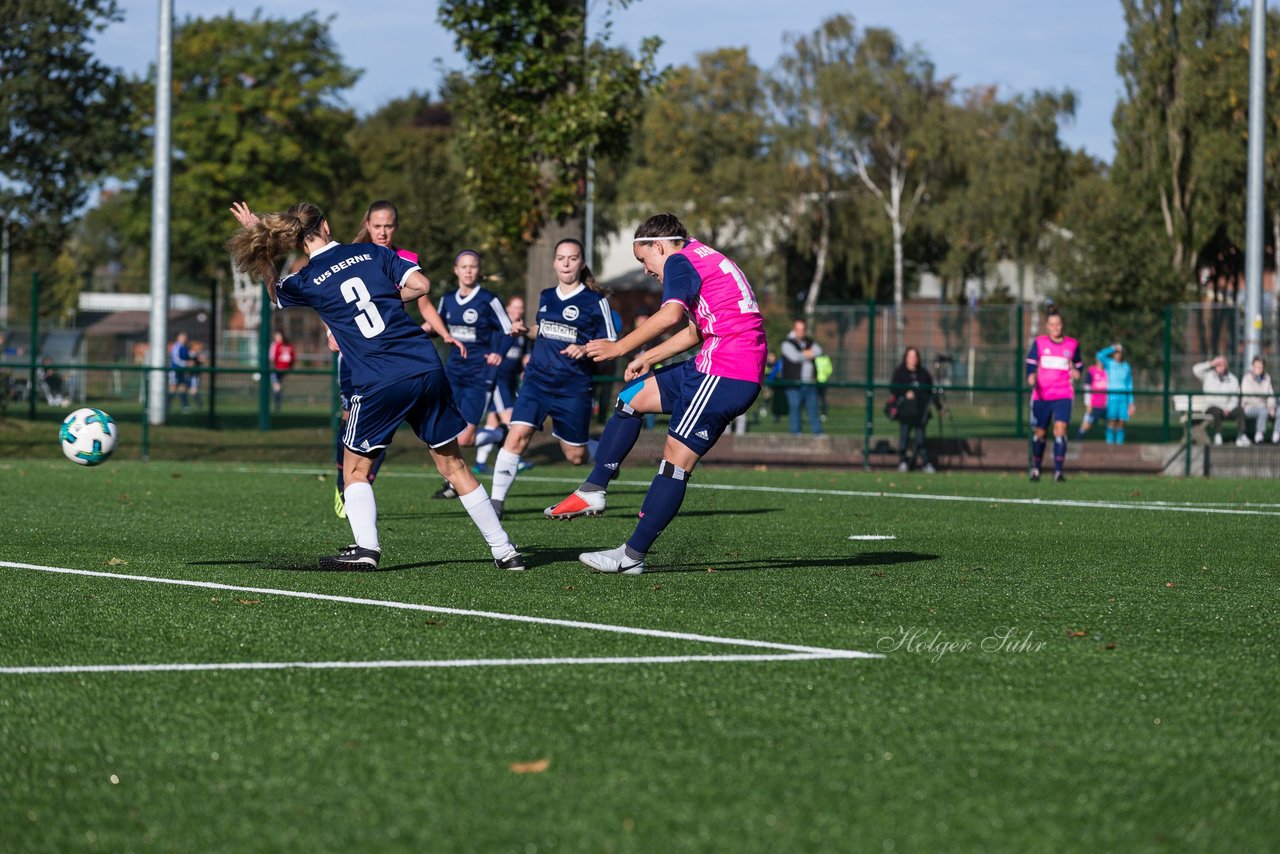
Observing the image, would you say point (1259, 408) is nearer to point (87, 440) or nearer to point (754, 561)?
point (754, 561)

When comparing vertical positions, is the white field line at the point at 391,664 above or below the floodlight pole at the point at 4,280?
below

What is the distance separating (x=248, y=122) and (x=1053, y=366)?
43.8 metres

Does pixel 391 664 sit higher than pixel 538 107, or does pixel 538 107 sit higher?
pixel 538 107

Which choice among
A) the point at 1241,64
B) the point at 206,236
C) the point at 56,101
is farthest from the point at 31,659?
the point at 206,236

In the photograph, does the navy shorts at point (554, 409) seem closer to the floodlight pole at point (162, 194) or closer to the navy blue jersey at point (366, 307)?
the navy blue jersey at point (366, 307)

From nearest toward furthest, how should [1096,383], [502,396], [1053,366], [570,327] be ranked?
[570,327]
[502,396]
[1053,366]
[1096,383]

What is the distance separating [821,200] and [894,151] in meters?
3.69

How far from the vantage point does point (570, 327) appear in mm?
12055

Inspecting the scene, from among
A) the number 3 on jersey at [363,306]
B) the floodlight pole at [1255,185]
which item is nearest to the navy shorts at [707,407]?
the number 3 on jersey at [363,306]

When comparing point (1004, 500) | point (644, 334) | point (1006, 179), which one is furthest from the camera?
point (1006, 179)

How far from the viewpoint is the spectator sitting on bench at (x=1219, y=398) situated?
22000 millimetres

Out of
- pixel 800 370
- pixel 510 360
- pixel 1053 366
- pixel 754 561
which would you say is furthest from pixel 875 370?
pixel 754 561

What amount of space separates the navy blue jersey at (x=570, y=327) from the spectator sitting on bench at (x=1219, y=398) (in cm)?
1143

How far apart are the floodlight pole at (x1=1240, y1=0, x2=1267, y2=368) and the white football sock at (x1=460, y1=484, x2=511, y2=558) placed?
760 inches
